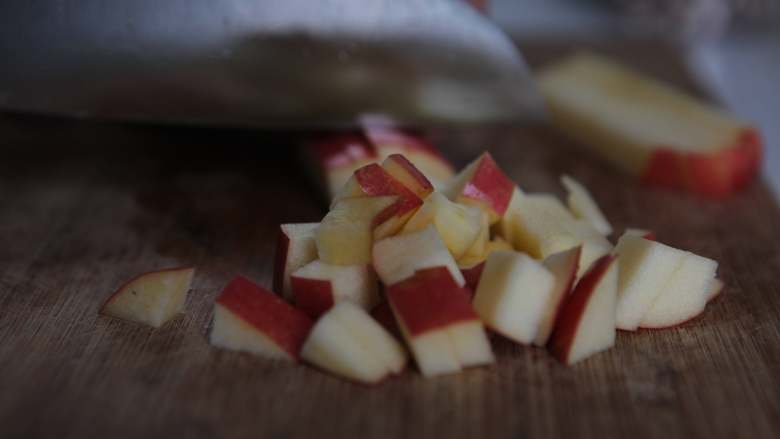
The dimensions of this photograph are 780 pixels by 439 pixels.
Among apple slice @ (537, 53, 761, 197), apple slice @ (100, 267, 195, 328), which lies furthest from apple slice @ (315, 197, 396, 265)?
apple slice @ (537, 53, 761, 197)

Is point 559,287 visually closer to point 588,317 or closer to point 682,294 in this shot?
point 588,317

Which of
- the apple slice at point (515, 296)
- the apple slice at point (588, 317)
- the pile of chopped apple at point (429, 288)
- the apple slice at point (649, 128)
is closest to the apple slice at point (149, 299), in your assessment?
the pile of chopped apple at point (429, 288)

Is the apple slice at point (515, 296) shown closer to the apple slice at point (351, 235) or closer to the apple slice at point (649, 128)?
the apple slice at point (351, 235)

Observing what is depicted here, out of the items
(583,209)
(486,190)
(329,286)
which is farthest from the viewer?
(583,209)

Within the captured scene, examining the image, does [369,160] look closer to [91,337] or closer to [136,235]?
[136,235]

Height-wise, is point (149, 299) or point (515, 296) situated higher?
point (515, 296)

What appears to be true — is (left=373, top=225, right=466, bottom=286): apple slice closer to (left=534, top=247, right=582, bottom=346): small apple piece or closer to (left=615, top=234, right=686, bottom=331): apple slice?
(left=534, top=247, right=582, bottom=346): small apple piece

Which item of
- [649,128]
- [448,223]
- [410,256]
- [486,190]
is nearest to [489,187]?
[486,190]
